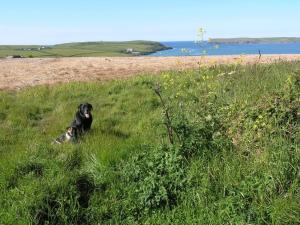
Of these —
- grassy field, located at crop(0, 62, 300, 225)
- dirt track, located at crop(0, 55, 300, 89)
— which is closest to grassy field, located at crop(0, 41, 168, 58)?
dirt track, located at crop(0, 55, 300, 89)

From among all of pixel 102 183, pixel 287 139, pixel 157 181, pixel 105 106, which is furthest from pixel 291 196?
pixel 105 106

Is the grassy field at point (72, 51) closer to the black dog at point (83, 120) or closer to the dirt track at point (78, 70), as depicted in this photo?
the dirt track at point (78, 70)

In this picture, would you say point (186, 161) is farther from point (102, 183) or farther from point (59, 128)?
point (59, 128)

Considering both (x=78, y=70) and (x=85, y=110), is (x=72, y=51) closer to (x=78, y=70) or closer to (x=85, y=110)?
(x=78, y=70)

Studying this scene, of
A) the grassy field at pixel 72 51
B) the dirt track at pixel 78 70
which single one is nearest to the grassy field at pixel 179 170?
the dirt track at pixel 78 70

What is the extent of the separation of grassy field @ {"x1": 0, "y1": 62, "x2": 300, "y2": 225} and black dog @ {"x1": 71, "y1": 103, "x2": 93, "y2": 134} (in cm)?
62

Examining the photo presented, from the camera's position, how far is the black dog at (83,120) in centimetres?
1086

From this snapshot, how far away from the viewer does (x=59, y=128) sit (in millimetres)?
11805

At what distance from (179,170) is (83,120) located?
417cm

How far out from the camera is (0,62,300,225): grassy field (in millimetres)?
6832

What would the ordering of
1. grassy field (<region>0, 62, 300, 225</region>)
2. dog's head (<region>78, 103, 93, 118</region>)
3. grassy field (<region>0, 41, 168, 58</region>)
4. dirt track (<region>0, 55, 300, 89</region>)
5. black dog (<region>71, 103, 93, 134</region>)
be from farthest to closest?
1. grassy field (<region>0, 41, 168, 58</region>)
2. dirt track (<region>0, 55, 300, 89</region>)
3. dog's head (<region>78, 103, 93, 118</region>)
4. black dog (<region>71, 103, 93, 134</region>)
5. grassy field (<region>0, 62, 300, 225</region>)

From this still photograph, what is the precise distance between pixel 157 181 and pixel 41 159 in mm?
2287

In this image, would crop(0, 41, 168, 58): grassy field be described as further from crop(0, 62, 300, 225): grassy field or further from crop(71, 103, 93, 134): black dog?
crop(0, 62, 300, 225): grassy field

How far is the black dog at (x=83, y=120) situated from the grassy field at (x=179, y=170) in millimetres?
618
